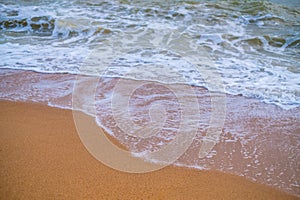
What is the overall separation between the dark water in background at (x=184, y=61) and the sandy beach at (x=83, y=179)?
0.44ft

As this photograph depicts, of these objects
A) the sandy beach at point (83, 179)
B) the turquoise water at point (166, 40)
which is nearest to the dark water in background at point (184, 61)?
the turquoise water at point (166, 40)

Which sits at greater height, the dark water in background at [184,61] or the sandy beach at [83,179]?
the sandy beach at [83,179]

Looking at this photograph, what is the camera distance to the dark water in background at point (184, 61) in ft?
7.90

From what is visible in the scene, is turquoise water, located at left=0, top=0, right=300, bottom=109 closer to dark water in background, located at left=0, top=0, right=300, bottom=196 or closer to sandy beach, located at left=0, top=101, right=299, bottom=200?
dark water in background, located at left=0, top=0, right=300, bottom=196

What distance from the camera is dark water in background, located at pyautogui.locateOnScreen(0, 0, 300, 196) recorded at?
7.90 ft

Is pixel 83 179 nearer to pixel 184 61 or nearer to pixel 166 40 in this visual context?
pixel 184 61

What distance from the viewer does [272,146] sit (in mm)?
2385

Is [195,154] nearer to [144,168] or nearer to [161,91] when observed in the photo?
[144,168]

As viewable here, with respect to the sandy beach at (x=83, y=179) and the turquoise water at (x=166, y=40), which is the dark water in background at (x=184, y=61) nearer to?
the turquoise water at (x=166, y=40)

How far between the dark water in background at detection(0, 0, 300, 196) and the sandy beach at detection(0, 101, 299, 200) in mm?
134

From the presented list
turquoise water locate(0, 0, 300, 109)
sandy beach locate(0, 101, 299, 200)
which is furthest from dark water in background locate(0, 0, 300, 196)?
sandy beach locate(0, 101, 299, 200)

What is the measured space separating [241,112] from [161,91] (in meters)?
0.90

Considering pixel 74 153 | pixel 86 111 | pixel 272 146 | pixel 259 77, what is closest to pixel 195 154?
pixel 272 146

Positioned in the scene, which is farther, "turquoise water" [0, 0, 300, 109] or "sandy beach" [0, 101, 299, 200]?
"turquoise water" [0, 0, 300, 109]
